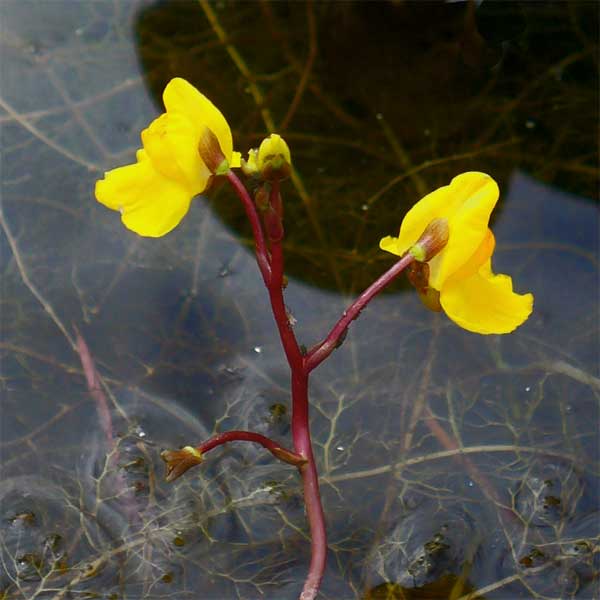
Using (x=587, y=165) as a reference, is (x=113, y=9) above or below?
above

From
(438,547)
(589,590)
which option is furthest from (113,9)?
(589,590)

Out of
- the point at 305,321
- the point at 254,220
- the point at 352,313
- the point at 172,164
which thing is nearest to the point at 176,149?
the point at 172,164

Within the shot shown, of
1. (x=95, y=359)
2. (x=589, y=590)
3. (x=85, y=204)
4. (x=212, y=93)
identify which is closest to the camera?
(x=589, y=590)

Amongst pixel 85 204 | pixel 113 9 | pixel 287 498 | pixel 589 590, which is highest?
pixel 113 9

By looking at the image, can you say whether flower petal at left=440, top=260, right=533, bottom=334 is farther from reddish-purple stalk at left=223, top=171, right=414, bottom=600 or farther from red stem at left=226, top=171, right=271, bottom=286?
red stem at left=226, top=171, right=271, bottom=286

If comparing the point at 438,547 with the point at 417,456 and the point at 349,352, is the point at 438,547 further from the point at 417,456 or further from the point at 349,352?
the point at 349,352
